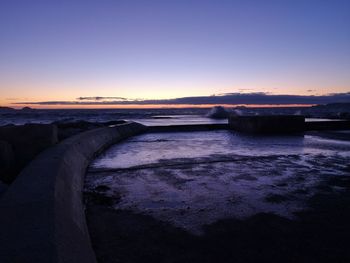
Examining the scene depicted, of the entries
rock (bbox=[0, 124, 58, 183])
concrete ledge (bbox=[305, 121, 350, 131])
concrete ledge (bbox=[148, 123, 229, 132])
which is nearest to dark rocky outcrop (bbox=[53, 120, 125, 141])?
concrete ledge (bbox=[148, 123, 229, 132])

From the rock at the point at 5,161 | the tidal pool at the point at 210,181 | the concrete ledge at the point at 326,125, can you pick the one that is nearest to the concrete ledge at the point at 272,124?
the concrete ledge at the point at 326,125

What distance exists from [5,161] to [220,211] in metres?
2.87

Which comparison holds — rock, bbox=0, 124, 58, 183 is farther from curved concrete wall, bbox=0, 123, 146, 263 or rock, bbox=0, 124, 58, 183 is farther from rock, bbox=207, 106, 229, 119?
rock, bbox=207, 106, 229, 119

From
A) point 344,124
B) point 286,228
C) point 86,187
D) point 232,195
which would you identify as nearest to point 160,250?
point 286,228

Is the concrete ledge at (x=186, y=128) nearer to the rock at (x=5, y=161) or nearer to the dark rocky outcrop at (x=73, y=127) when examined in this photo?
the dark rocky outcrop at (x=73, y=127)

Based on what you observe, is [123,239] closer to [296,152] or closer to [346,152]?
[296,152]

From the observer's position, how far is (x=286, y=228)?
2.33 meters

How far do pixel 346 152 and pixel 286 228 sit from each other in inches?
185

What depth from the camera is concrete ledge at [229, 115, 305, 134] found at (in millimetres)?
10945

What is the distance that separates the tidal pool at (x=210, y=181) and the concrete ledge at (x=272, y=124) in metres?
4.80

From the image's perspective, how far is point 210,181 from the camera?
3.76 metres

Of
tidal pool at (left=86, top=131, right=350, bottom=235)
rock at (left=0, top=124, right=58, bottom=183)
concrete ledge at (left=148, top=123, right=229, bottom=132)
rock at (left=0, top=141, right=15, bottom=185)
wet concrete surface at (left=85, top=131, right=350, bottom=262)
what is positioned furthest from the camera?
concrete ledge at (left=148, top=123, right=229, bottom=132)

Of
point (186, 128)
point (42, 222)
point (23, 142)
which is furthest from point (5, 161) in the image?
point (186, 128)

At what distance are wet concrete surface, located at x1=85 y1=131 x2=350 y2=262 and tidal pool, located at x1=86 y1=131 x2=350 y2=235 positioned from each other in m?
0.01
